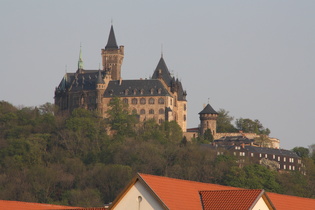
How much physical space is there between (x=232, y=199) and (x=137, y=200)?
2.97m

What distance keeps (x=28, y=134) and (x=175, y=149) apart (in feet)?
86.0

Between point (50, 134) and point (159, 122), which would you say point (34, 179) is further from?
point (159, 122)

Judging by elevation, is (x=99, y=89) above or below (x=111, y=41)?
below

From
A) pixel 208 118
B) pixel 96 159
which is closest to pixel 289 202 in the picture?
pixel 96 159

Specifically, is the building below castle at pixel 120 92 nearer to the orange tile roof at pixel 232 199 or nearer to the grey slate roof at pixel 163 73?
the grey slate roof at pixel 163 73

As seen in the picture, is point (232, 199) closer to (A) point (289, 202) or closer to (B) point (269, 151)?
(A) point (289, 202)

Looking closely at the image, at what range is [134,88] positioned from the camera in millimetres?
174500

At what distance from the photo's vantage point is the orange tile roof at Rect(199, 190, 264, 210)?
1302 inches

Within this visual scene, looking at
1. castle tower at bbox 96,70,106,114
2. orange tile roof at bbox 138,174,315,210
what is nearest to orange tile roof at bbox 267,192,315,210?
orange tile roof at bbox 138,174,315,210

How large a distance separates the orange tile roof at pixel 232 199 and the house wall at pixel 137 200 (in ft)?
6.14

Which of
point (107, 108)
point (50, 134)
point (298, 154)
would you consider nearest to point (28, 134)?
point (50, 134)

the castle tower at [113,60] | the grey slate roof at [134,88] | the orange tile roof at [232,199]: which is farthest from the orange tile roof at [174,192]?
the castle tower at [113,60]

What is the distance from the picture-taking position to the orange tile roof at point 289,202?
36875 mm

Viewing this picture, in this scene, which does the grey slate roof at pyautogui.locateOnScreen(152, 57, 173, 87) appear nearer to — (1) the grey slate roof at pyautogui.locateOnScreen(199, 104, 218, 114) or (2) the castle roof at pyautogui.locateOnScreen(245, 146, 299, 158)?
(1) the grey slate roof at pyautogui.locateOnScreen(199, 104, 218, 114)
